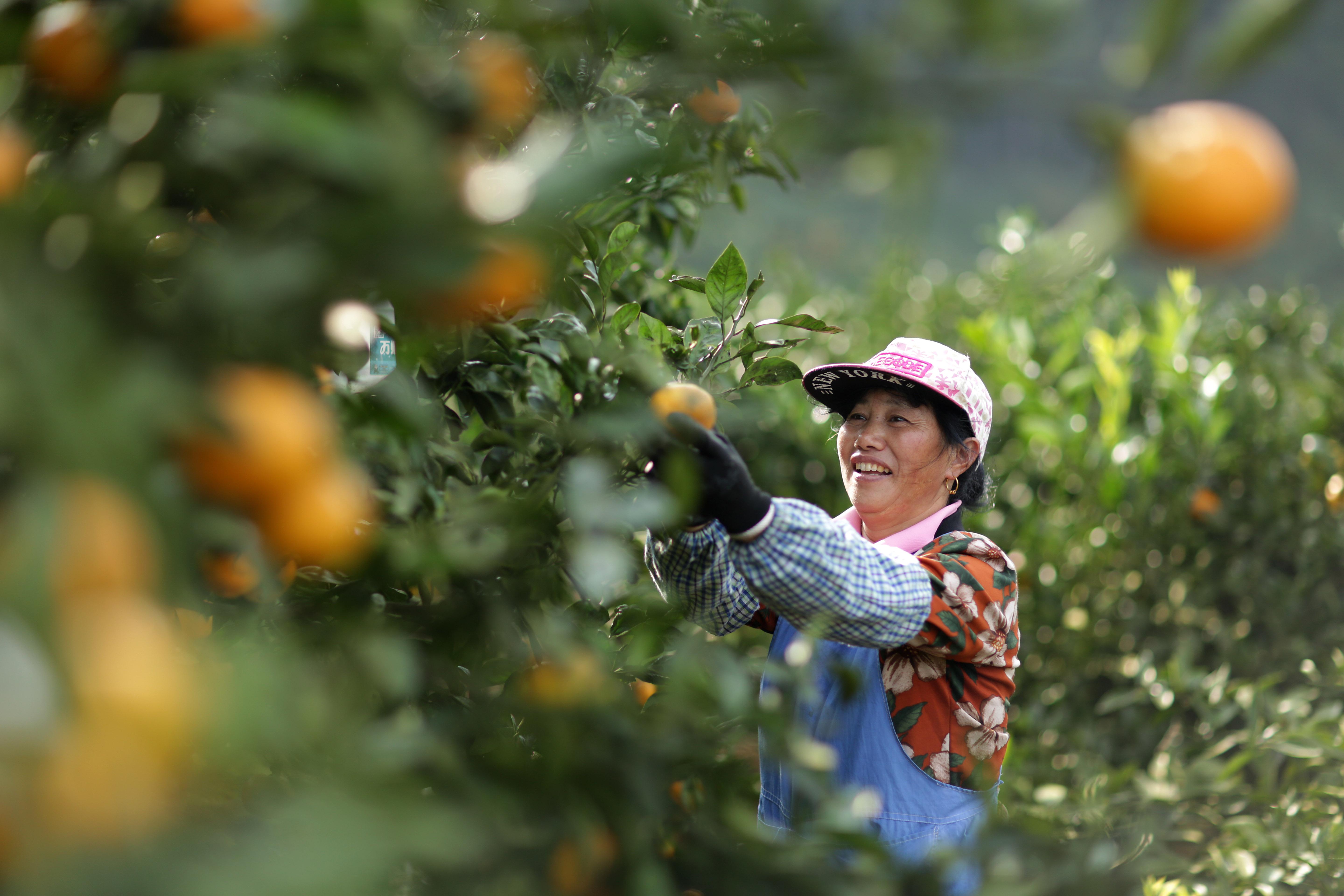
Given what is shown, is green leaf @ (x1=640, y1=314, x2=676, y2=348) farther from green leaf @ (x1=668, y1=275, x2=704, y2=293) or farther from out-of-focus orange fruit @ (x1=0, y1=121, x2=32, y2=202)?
out-of-focus orange fruit @ (x1=0, y1=121, x2=32, y2=202)

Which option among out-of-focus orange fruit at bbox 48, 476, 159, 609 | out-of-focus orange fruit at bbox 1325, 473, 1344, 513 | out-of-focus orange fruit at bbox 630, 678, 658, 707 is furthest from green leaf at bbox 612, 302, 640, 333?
out-of-focus orange fruit at bbox 1325, 473, 1344, 513

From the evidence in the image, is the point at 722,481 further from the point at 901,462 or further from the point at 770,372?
the point at 901,462

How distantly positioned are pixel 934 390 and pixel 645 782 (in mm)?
996

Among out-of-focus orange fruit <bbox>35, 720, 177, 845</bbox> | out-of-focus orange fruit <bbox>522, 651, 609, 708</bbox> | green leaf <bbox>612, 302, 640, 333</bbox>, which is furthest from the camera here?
green leaf <bbox>612, 302, 640, 333</bbox>

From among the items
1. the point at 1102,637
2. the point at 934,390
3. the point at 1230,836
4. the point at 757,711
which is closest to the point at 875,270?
the point at 1102,637

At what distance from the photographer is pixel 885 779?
49.6 inches

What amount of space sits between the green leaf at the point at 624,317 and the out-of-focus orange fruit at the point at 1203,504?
187 cm

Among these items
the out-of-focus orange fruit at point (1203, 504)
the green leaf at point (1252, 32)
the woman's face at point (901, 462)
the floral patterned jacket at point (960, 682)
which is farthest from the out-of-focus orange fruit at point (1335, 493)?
the green leaf at point (1252, 32)

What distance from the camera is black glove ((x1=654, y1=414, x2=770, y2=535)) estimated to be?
32.8 inches

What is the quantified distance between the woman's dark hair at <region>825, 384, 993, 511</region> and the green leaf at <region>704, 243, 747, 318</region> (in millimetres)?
466

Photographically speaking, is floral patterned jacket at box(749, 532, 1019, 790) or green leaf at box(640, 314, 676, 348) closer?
green leaf at box(640, 314, 676, 348)

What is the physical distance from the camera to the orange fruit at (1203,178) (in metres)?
0.37

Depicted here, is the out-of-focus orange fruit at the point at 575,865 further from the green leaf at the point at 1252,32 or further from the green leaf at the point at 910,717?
the green leaf at the point at 910,717

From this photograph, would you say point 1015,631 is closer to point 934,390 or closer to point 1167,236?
point 934,390
